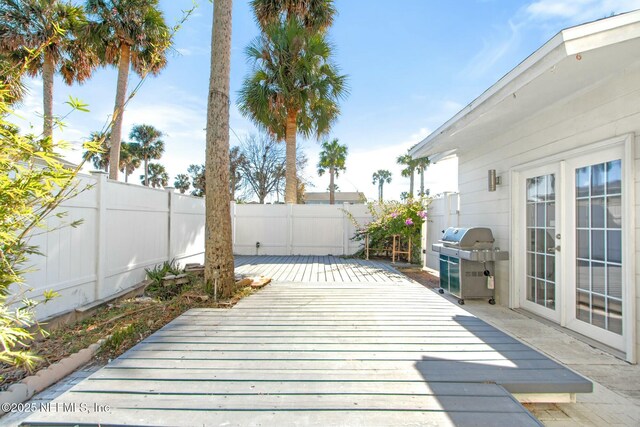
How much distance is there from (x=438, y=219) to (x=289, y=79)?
5.99 m

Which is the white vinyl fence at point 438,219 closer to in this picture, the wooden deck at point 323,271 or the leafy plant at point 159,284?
the wooden deck at point 323,271

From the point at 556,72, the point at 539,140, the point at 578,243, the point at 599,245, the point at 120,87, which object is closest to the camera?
the point at 556,72

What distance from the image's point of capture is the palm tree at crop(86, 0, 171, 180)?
26.3 ft

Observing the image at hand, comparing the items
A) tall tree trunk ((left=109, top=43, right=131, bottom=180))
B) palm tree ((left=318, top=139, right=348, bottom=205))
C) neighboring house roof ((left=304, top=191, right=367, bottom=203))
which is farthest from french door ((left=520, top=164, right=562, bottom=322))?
neighboring house roof ((left=304, top=191, right=367, bottom=203))

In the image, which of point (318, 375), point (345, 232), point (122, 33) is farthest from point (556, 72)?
point (122, 33)

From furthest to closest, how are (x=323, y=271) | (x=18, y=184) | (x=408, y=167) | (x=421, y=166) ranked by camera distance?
(x=408, y=167), (x=421, y=166), (x=323, y=271), (x=18, y=184)

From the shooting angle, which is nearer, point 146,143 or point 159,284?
point 159,284

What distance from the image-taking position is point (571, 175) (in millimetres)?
3414

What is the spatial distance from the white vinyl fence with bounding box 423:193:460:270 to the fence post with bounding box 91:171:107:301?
599 centimetres

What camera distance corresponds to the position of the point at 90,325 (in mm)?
3275

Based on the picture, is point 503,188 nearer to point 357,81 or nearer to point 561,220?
point 561,220

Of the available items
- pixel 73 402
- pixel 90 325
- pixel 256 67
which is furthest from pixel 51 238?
pixel 256 67

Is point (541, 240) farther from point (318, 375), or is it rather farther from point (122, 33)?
point (122, 33)

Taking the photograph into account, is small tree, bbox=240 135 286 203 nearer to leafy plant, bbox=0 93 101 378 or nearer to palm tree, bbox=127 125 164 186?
palm tree, bbox=127 125 164 186
